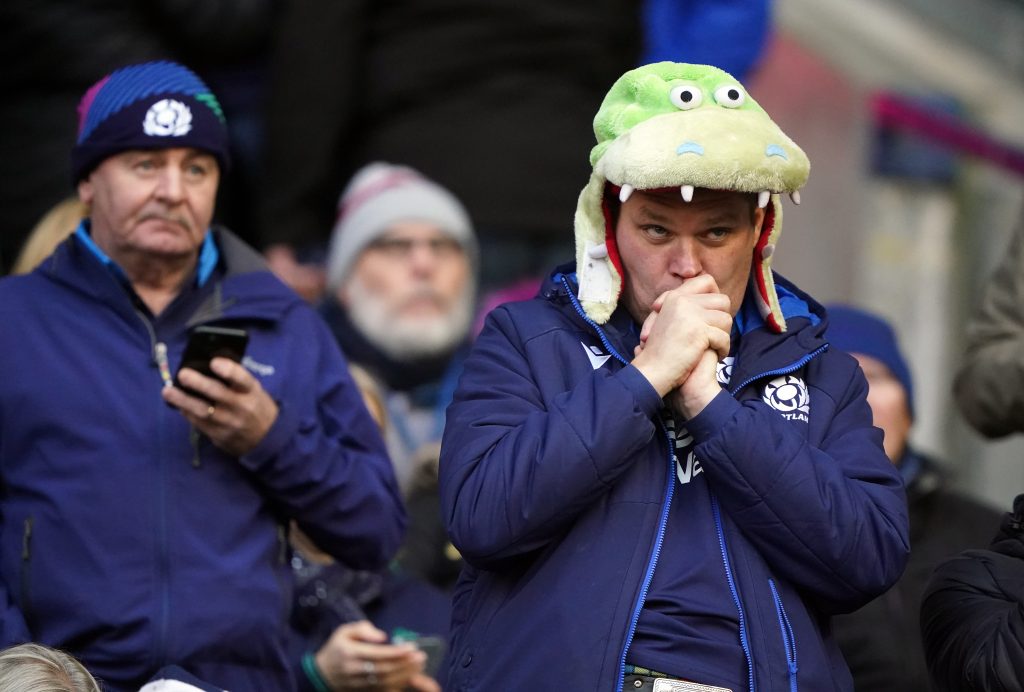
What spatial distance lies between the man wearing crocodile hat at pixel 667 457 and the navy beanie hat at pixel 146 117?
108 centimetres

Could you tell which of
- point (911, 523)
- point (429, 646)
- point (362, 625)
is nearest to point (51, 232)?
point (362, 625)

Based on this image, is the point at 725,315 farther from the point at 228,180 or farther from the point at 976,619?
the point at 228,180

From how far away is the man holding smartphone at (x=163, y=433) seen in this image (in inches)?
154

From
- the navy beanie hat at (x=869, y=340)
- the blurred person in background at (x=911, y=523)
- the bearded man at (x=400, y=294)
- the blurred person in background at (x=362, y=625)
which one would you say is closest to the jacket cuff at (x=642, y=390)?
the blurred person in background at (x=362, y=625)

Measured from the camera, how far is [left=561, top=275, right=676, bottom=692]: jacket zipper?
10.4ft

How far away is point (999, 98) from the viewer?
7793 mm

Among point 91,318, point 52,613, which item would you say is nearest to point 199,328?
point 91,318

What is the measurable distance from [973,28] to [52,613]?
537 centimetres

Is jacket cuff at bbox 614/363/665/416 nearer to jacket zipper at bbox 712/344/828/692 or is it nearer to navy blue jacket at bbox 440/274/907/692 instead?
navy blue jacket at bbox 440/274/907/692

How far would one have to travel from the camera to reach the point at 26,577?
393cm

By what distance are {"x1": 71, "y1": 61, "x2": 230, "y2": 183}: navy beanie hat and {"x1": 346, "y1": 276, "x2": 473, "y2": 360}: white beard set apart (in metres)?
2.49

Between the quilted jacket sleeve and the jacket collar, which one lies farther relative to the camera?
the jacket collar

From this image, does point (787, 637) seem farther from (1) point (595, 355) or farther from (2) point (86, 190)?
(2) point (86, 190)

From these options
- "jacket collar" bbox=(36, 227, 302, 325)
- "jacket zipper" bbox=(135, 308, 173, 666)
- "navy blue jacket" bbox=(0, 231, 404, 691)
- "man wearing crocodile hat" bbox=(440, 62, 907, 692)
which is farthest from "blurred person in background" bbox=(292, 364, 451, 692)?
"man wearing crocodile hat" bbox=(440, 62, 907, 692)
